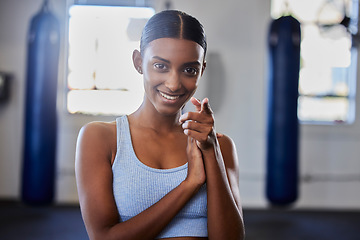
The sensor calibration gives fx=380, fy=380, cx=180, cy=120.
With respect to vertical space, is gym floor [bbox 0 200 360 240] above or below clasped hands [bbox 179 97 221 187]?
below

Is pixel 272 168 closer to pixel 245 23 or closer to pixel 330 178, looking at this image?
pixel 330 178

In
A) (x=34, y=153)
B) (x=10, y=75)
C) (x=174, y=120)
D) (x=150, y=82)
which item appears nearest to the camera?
(x=150, y=82)

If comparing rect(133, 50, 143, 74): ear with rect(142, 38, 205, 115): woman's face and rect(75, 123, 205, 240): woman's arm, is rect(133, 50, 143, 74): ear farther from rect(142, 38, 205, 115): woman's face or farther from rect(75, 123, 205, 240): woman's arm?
rect(75, 123, 205, 240): woman's arm

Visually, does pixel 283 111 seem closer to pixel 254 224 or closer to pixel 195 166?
pixel 254 224

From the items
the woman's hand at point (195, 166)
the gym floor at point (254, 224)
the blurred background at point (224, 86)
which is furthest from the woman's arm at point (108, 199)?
the blurred background at point (224, 86)

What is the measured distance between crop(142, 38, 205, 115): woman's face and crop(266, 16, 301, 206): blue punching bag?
2683 mm

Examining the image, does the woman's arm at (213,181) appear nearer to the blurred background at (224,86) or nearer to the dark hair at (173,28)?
the dark hair at (173,28)

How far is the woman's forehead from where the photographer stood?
32.9 inches

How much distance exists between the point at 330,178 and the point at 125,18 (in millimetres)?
3043

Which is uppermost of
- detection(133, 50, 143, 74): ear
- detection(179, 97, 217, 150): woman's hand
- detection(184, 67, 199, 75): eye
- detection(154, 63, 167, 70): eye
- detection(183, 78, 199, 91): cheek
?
detection(133, 50, 143, 74): ear

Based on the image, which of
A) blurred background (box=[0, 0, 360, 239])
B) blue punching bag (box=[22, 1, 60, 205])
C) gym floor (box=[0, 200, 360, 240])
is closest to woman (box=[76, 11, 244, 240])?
gym floor (box=[0, 200, 360, 240])

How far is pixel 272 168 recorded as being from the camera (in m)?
3.53

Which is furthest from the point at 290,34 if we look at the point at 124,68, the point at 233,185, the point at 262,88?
the point at 233,185

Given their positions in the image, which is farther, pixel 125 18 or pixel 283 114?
pixel 125 18
